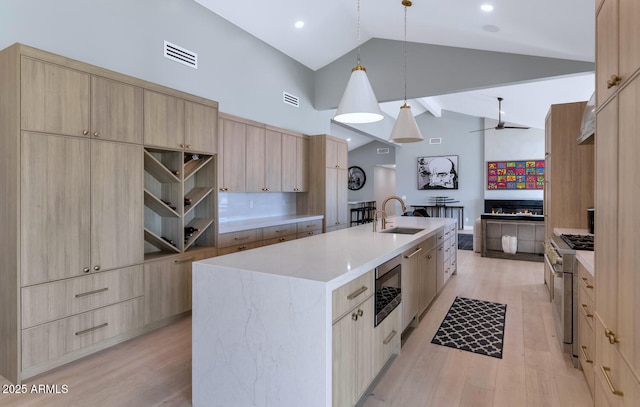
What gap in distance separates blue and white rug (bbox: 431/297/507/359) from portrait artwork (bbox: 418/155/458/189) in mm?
8051

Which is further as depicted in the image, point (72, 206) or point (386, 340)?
point (72, 206)

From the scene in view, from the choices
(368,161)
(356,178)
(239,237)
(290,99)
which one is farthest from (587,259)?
(356,178)

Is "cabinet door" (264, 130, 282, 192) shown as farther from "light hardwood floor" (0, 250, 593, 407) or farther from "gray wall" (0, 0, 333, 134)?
"light hardwood floor" (0, 250, 593, 407)

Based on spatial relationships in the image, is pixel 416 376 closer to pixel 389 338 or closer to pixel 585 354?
pixel 389 338

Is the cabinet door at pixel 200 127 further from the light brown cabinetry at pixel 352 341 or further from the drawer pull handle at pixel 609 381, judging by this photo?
the drawer pull handle at pixel 609 381

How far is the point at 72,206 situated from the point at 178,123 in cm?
122

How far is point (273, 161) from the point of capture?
5.13 m

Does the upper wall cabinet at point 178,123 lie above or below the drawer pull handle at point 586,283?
above

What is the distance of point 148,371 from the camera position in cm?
244

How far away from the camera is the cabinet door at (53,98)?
2.26 meters

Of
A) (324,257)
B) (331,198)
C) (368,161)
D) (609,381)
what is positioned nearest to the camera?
(609,381)

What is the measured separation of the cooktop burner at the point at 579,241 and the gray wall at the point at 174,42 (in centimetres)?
408

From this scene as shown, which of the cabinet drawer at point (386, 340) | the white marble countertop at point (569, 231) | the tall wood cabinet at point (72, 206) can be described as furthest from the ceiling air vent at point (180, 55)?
the white marble countertop at point (569, 231)

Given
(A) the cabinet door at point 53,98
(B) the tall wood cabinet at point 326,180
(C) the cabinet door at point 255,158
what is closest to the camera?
(A) the cabinet door at point 53,98
